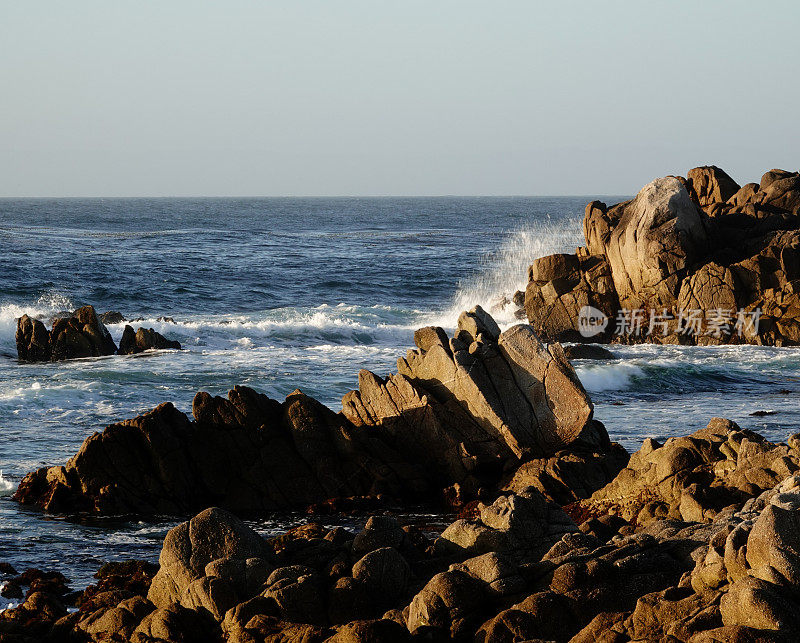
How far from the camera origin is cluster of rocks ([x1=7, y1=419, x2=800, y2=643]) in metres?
7.75

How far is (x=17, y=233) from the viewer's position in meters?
80.9

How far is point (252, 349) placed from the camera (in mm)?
32500

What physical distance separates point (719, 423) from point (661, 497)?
2.34 m

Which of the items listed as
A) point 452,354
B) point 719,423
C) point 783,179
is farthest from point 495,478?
point 783,179

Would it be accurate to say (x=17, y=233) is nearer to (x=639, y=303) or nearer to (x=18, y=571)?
(x=639, y=303)

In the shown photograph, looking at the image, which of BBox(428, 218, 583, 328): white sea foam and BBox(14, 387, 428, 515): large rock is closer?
BBox(14, 387, 428, 515): large rock

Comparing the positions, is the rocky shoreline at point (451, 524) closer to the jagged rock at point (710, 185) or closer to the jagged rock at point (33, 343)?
the jagged rock at point (33, 343)

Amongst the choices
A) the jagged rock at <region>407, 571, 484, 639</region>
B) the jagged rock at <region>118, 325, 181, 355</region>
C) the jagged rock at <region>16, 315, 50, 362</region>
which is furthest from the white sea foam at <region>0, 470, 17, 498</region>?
the jagged rock at <region>118, 325, 181, 355</region>

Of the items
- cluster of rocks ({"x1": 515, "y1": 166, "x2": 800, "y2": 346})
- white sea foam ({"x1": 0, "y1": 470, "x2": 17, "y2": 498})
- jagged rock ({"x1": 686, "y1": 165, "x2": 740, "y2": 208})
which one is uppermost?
jagged rock ({"x1": 686, "y1": 165, "x2": 740, "y2": 208})

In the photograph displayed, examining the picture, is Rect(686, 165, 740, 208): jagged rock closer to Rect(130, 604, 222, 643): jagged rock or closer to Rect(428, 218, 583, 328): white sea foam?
Rect(428, 218, 583, 328): white sea foam

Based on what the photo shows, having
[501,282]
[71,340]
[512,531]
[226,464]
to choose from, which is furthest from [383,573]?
[501,282]

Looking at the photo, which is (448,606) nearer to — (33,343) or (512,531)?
(512,531)

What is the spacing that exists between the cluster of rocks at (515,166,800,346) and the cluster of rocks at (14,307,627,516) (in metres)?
16.8

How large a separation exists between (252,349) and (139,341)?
13.3 feet
